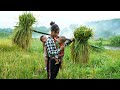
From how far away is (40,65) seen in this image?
15.9ft

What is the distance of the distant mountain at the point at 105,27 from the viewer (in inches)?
191

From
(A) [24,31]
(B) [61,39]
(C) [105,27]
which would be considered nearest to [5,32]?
(A) [24,31]

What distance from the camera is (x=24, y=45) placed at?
16.4 ft

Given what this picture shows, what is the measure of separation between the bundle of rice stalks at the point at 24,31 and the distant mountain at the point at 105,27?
662 mm

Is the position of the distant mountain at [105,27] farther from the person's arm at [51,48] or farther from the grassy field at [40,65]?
the person's arm at [51,48]

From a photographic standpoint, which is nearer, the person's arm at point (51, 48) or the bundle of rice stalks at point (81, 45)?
the person's arm at point (51, 48)

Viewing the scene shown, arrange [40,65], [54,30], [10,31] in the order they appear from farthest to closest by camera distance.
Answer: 1. [10,31]
2. [40,65]
3. [54,30]

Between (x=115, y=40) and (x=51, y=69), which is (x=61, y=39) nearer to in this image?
(x=51, y=69)

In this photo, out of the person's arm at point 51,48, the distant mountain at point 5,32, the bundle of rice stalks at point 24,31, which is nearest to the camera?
the person's arm at point 51,48

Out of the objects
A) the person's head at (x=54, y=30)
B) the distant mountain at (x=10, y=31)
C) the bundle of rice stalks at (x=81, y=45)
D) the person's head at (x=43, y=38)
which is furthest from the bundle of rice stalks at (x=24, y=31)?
the bundle of rice stalks at (x=81, y=45)

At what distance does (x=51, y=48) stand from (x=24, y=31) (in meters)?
0.45
